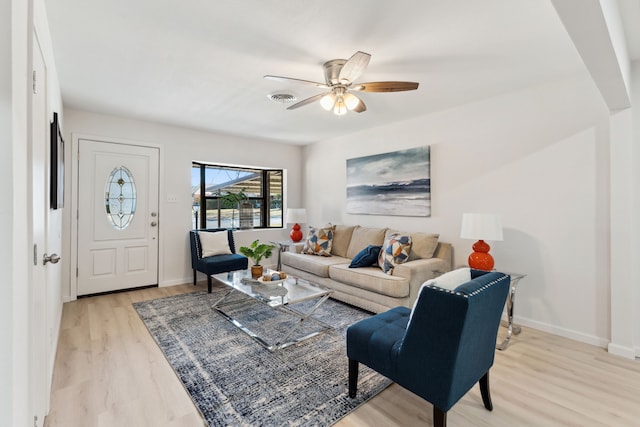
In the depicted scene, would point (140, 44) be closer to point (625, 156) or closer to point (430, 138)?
point (430, 138)

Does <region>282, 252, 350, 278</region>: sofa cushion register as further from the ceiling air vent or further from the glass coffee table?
the ceiling air vent

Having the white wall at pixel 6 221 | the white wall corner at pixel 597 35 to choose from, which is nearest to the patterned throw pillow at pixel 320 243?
the white wall corner at pixel 597 35

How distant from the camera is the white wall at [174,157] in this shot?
3881mm

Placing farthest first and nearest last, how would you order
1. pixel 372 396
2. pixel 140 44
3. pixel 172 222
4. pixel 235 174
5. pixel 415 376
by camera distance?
1. pixel 235 174
2. pixel 172 222
3. pixel 140 44
4. pixel 372 396
5. pixel 415 376

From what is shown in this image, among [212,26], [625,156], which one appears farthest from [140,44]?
[625,156]

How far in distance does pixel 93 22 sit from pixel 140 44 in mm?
301

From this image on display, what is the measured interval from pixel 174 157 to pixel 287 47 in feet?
9.87

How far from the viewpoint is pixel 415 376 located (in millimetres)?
1565

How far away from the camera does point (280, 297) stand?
2.74 meters

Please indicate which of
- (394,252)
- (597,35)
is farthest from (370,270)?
(597,35)

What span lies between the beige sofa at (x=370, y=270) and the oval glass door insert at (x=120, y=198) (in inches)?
90.3

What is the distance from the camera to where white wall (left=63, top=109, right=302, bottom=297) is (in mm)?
3881

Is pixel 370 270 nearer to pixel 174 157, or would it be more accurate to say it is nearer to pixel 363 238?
pixel 363 238

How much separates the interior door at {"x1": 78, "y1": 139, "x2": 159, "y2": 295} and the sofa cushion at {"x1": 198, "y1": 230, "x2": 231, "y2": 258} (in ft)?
2.27
